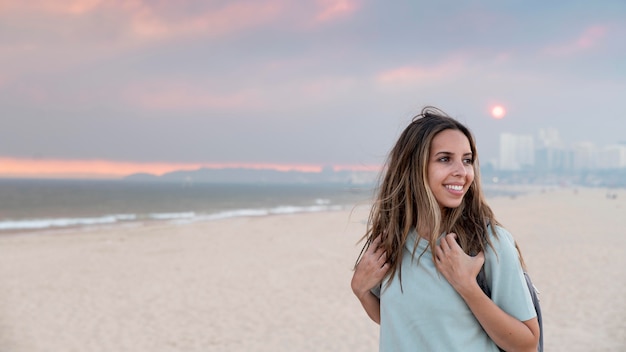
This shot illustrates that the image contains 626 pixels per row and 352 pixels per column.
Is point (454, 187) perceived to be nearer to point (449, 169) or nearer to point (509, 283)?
point (449, 169)

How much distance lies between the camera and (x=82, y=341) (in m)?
6.82

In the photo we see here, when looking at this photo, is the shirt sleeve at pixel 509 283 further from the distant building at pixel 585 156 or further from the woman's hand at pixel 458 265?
the distant building at pixel 585 156

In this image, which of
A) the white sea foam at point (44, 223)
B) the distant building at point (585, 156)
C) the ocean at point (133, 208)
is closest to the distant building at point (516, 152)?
the distant building at point (585, 156)

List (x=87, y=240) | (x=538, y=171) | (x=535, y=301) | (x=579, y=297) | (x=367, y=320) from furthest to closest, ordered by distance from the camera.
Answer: (x=538, y=171)
(x=87, y=240)
(x=579, y=297)
(x=367, y=320)
(x=535, y=301)

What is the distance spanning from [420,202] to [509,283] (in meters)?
0.36

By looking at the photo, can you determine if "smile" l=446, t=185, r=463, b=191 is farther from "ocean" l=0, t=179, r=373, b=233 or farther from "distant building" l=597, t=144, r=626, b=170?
"distant building" l=597, t=144, r=626, b=170

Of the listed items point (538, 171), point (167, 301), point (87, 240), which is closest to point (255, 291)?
point (167, 301)

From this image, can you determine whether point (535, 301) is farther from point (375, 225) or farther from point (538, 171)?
point (538, 171)

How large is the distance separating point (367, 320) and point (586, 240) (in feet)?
37.9

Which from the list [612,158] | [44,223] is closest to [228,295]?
[44,223]

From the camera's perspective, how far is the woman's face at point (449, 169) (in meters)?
1.56

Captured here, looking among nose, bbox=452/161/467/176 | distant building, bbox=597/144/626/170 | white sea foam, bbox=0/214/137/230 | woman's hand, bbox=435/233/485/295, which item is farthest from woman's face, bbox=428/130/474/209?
distant building, bbox=597/144/626/170

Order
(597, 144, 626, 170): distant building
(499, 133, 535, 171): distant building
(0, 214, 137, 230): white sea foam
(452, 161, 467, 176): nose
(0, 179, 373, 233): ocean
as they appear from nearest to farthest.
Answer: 1. (452, 161, 467, 176): nose
2. (0, 214, 137, 230): white sea foam
3. (0, 179, 373, 233): ocean
4. (597, 144, 626, 170): distant building
5. (499, 133, 535, 171): distant building

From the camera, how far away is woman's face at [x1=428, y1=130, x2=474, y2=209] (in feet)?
5.11
